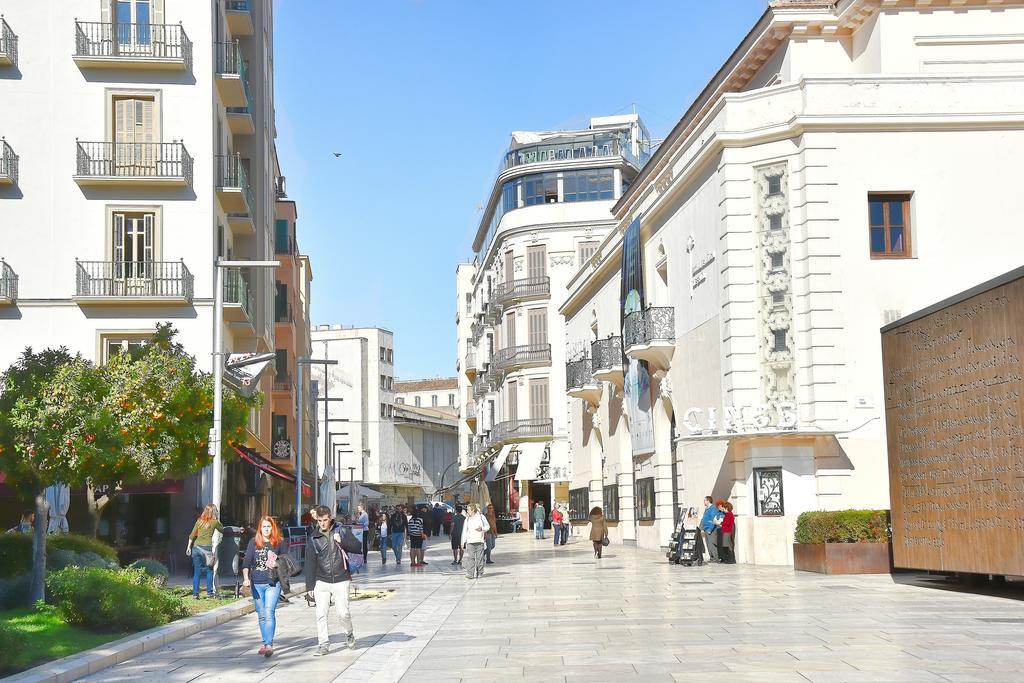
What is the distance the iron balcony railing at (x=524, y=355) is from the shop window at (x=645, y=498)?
24.1m

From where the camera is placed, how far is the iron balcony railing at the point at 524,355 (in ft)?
209

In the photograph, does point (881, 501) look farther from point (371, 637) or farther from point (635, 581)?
point (371, 637)

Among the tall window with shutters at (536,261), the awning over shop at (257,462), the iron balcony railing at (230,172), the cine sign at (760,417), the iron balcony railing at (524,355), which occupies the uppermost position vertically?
the tall window with shutters at (536,261)

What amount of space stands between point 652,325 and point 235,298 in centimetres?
1189

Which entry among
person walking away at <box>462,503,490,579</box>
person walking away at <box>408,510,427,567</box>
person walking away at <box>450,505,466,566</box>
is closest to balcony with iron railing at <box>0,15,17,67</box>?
person walking away at <box>408,510,427,567</box>

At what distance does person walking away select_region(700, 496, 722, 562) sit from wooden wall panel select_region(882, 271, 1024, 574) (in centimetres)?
717

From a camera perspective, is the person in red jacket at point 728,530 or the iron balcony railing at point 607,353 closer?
the person in red jacket at point 728,530

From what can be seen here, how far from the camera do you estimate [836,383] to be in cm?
2608

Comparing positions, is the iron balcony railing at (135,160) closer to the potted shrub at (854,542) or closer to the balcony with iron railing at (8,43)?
the balcony with iron railing at (8,43)

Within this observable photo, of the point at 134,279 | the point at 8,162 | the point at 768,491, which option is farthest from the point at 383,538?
the point at 8,162

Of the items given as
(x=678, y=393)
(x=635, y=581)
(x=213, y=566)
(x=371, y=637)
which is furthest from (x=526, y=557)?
(x=371, y=637)

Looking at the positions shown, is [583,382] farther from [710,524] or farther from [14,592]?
[14,592]

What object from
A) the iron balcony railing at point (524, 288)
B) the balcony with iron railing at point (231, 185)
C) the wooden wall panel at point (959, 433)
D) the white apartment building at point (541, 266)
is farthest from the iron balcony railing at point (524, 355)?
the wooden wall panel at point (959, 433)

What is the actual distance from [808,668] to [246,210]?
1095 inches
